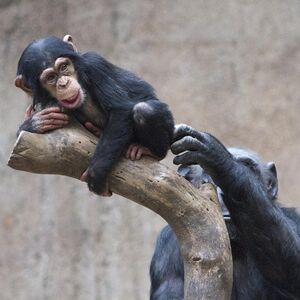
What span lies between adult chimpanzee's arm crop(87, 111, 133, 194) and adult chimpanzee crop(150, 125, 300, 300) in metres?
0.26

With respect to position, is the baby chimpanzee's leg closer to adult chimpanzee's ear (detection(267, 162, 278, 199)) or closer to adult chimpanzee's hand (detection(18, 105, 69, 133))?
adult chimpanzee's hand (detection(18, 105, 69, 133))

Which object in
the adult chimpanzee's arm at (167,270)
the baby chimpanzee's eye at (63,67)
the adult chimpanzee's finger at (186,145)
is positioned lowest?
the adult chimpanzee's arm at (167,270)

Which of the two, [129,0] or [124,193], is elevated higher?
[129,0]

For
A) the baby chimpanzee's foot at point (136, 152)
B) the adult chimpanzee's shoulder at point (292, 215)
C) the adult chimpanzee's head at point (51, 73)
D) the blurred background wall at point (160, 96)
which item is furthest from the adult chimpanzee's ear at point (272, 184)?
the blurred background wall at point (160, 96)

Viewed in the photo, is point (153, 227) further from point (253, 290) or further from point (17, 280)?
point (253, 290)

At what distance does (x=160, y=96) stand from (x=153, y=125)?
151 inches

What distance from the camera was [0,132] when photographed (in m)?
7.82

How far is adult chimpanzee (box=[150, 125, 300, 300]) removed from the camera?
4.12 m

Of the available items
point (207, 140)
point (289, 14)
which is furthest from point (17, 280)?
point (207, 140)

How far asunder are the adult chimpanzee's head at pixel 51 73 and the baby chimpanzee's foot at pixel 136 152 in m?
0.28

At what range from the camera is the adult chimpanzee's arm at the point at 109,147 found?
3.65 m

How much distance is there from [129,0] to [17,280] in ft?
8.01

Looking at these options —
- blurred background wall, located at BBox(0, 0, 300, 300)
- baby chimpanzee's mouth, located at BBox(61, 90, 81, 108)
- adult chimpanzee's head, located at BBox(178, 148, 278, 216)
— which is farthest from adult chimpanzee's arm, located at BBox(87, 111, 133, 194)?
blurred background wall, located at BBox(0, 0, 300, 300)

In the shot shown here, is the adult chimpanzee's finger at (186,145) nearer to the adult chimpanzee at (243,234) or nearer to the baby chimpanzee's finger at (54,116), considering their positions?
the adult chimpanzee at (243,234)
